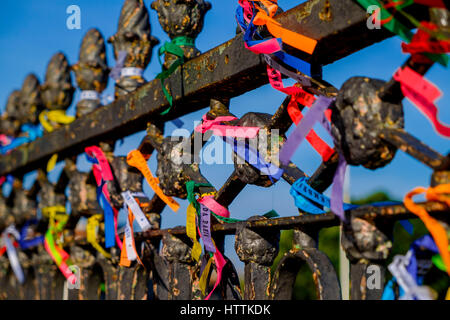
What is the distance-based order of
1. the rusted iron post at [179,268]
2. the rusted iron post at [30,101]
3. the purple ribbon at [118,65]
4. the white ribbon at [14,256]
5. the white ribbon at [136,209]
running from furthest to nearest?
the rusted iron post at [30,101] → the white ribbon at [14,256] → the purple ribbon at [118,65] → the white ribbon at [136,209] → the rusted iron post at [179,268]

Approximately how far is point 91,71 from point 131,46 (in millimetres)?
290

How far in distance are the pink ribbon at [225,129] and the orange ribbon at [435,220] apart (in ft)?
1.29

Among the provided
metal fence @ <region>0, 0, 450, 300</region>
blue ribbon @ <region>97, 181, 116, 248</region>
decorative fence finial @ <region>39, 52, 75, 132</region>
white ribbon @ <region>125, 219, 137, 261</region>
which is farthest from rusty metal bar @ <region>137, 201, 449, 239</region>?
decorative fence finial @ <region>39, 52, 75, 132</region>

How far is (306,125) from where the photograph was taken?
93cm

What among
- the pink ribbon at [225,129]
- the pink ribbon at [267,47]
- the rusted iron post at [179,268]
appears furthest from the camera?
the rusted iron post at [179,268]

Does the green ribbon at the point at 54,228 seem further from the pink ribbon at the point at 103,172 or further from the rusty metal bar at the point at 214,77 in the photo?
the pink ribbon at the point at 103,172

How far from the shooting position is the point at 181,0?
1476mm

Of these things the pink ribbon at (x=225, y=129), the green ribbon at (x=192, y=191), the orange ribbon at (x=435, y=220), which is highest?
the pink ribbon at (x=225, y=129)

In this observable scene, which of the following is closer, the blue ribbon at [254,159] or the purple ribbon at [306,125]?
the purple ribbon at [306,125]

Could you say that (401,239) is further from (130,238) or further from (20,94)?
(130,238)

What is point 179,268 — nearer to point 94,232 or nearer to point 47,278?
point 94,232

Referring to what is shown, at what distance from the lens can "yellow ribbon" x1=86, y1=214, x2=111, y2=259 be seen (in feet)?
5.81

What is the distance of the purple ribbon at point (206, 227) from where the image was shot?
49.4 inches

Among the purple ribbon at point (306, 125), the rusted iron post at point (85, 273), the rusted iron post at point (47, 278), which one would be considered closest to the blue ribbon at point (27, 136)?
the rusted iron post at point (47, 278)
